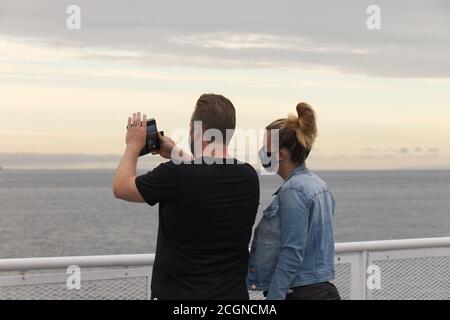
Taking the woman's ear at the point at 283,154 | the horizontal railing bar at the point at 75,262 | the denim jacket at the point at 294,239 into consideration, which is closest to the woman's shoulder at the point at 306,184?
the denim jacket at the point at 294,239

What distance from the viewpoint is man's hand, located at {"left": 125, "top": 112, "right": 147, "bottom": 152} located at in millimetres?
3459

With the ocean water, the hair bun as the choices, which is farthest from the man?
the ocean water

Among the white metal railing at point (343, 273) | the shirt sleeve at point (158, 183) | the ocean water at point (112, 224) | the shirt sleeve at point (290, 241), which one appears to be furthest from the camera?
the ocean water at point (112, 224)

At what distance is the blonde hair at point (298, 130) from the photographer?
11.5 feet

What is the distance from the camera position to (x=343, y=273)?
213 inches

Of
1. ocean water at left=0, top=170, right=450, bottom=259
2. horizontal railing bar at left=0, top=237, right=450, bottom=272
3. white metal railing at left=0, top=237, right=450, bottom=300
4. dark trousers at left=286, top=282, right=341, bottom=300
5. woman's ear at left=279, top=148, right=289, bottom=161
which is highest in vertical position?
woman's ear at left=279, top=148, right=289, bottom=161

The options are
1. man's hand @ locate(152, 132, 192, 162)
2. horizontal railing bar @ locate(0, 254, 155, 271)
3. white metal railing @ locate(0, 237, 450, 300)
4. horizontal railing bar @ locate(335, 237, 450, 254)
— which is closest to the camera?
man's hand @ locate(152, 132, 192, 162)

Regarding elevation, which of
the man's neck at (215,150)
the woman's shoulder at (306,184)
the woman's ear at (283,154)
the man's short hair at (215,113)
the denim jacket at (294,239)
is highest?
the man's short hair at (215,113)

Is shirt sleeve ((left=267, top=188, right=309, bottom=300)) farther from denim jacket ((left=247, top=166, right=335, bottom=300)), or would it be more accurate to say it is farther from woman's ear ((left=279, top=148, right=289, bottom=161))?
woman's ear ((left=279, top=148, right=289, bottom=161))

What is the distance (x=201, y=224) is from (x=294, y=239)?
46 centimetres

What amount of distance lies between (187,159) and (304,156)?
56 cm

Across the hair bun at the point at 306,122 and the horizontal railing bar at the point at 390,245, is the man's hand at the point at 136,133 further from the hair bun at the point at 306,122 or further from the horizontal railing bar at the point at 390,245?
the horizontal railing bar at the point at 390,245
